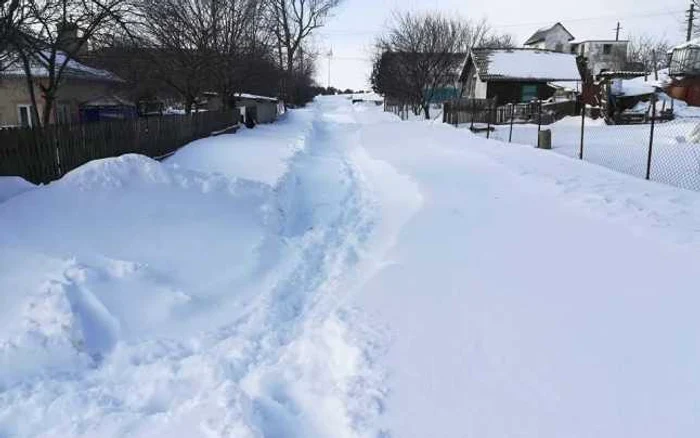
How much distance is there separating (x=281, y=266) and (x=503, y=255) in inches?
102

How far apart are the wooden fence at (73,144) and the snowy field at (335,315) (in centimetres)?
159

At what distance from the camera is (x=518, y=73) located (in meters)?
38.4

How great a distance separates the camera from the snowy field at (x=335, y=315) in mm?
3436

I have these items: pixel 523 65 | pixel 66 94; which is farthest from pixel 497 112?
pixel 66 94

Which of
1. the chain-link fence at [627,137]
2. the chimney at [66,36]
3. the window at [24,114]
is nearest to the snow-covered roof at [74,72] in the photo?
the window at [24,114]

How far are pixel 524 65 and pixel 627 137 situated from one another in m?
20.2

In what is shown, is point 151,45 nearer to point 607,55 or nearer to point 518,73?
point 518,73

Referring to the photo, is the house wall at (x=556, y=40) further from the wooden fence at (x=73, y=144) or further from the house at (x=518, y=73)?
the wooden fence at (x=73, y=144)

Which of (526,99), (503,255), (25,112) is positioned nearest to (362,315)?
(503,255)

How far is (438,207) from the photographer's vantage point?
9.04 m

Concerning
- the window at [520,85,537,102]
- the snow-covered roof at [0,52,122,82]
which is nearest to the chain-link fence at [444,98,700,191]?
the window at [520,85,537,102]

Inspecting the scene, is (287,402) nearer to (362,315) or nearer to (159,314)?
(362,315)

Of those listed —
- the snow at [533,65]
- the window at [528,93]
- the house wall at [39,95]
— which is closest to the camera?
the house wall at [39,95]

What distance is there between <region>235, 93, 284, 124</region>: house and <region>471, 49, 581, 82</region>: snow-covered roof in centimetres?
1473
